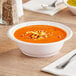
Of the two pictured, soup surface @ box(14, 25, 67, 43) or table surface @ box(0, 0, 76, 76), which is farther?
soup surface @ box(14, 25, 67, 43)

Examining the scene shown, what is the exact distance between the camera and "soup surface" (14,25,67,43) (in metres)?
1.51

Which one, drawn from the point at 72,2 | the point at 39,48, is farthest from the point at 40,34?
the point at 72,2

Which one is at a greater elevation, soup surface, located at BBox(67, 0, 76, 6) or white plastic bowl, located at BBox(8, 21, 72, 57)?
white plastic bowl, located at BBox(8, 21, 72, 57)

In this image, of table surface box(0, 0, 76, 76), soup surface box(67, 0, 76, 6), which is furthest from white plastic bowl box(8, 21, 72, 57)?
soup surface box(67, 0, 76, 6)

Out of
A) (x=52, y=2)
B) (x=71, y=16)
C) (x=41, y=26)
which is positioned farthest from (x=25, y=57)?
(x=52, y=2)

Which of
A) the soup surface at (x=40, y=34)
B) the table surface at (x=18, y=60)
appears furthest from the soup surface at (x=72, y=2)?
the soup surface at (x=40, y=34)

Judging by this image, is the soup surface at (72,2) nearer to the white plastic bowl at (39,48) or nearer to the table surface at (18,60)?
the table surface at (18,60)

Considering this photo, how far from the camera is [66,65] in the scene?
4.62ft

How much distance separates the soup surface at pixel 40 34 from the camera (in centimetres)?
151

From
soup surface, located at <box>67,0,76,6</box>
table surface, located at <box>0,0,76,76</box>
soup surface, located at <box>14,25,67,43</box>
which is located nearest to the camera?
table surface, located at <box>0,0,76,76</box>

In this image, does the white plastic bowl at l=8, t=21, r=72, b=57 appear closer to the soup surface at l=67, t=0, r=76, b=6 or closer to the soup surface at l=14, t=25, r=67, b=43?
the soup surface at l=14, t=25, r=67, b=43

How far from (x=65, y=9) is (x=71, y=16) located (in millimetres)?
135

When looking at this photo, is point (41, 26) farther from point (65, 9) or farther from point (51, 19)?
point (65, 9)

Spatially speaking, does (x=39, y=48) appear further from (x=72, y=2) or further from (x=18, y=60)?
(x=72, y=2)
